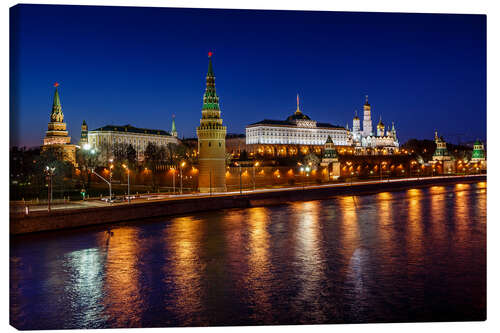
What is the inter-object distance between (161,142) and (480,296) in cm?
7880

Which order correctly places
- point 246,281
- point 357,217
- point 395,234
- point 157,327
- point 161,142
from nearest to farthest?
1. point 157,327
2. point 246,281
3. point 395,234
4. point 357,217
5. point 161,142

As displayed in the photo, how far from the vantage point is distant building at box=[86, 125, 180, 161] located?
239 feet

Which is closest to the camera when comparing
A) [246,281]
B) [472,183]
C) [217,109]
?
[246,281]

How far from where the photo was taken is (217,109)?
28688mm

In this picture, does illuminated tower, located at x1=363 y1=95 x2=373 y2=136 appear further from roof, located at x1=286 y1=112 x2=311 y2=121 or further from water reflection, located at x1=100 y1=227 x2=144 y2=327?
water reflection, located at x1=100 y1=227 x2=144 y2=327

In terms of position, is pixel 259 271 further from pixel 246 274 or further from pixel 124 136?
pixel 124 136

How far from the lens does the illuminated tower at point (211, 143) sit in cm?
2766

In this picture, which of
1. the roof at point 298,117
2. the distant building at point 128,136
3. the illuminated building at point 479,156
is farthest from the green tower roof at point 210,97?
the roof at point 298,117

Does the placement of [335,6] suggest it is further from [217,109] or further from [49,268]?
[217,109]

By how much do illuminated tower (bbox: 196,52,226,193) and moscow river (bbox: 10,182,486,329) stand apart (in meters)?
9.18

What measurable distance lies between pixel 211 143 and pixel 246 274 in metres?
18.5

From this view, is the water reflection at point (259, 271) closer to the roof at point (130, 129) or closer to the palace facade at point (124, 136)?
the palace facade at point (124, 136)
